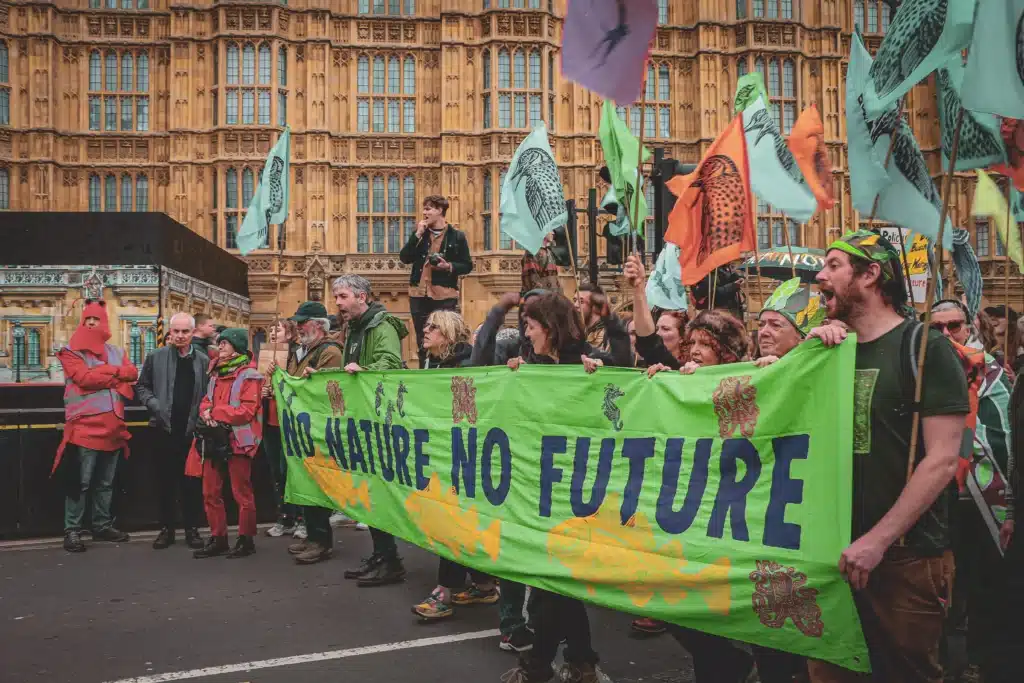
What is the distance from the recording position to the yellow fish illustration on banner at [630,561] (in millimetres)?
3332

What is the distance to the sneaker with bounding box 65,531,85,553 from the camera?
7676mm

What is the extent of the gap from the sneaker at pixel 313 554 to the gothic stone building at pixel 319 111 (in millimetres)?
19740

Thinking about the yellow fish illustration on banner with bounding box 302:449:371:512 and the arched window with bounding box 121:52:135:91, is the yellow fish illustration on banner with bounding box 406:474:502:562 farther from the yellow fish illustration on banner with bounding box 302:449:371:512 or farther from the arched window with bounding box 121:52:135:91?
the arched window with bounding box 121:52:135:91

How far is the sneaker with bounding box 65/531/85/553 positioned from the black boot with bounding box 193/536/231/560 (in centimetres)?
108

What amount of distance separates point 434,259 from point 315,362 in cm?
125

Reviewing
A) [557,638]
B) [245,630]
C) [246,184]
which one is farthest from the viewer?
[246,184]

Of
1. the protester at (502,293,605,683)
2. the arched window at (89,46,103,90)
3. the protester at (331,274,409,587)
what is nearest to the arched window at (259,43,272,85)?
the arched window at (89,46,103,90)

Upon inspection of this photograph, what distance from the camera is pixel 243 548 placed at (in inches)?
291

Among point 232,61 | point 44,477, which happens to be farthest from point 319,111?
point 44,477

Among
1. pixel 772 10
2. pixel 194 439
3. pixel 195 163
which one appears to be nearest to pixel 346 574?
pixel 194 439

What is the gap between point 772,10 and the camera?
1148 inches

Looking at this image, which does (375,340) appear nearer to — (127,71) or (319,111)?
(319,111)

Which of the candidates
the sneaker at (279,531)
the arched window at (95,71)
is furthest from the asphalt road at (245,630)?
the arched window at (95,71)

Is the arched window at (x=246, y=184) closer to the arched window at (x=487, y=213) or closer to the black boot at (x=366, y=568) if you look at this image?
the arched window at (x=487, y=213)
